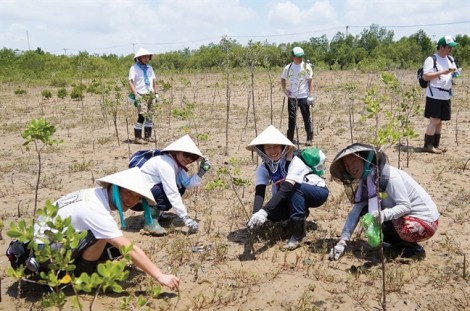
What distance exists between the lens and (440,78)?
6.32 m

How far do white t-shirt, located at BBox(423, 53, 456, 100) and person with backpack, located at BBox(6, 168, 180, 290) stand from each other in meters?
4.80

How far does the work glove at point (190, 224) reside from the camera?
13.3 feet

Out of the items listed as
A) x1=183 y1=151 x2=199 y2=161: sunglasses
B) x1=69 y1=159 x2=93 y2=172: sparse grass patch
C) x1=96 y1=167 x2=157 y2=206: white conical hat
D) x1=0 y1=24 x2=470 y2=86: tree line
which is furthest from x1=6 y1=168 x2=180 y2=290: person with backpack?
x1=0 y1=24 x2=470 y2=86: tree line

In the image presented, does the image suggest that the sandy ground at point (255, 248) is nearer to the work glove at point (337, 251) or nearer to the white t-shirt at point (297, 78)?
the work glove at point (337, 251)

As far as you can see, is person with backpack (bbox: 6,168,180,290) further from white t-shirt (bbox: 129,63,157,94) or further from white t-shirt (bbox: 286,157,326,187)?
white t-shirt (bbox: 129,63,157,94)

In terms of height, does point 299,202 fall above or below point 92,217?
below

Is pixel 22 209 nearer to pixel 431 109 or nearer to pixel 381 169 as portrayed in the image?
pixel 381 169

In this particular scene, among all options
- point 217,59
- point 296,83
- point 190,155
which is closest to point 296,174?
point 190,155

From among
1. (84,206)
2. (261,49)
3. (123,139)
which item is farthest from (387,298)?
(123,139)

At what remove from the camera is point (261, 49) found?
6598 millimetres

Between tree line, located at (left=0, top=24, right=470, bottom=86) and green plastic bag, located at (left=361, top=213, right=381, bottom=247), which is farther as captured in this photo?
tree line, located at (left=0, top=24, right=470, bottom=86)

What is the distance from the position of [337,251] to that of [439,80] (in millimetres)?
3868

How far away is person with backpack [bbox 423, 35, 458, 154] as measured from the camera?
6.19 m

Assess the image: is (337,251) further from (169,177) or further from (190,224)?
(169,177)
